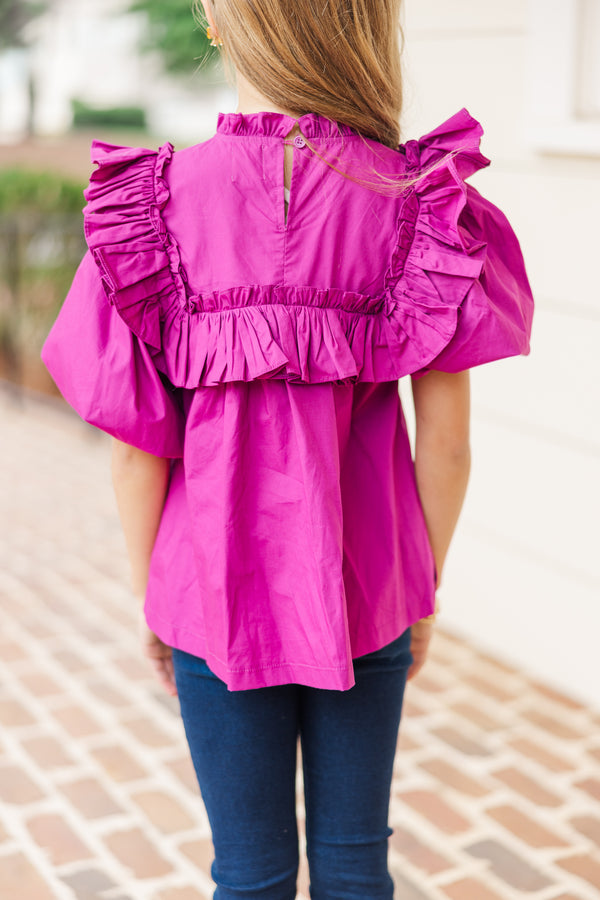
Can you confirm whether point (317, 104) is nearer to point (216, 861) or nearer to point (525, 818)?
point (216, 861)

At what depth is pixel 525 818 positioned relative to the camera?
2285 mm

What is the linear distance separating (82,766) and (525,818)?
1.10 m

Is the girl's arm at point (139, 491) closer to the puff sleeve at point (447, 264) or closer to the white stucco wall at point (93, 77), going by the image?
the puff sleeve at point (447, 264)

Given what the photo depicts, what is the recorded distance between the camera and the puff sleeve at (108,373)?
3.65ft

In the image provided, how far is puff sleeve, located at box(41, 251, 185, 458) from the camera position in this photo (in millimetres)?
1113

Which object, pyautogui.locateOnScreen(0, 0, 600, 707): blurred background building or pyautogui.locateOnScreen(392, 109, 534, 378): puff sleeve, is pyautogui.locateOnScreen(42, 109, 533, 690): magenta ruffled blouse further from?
pyautogui.locateOnScreen(0, 0, 600, 707): blurred background building

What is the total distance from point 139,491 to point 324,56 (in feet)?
1.85

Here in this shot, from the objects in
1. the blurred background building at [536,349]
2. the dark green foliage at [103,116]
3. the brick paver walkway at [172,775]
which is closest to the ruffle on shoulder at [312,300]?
the brick paver walkway at [172,775]

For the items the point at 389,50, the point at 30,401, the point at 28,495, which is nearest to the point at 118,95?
the point at 30,401

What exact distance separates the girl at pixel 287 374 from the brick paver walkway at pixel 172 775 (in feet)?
3.18

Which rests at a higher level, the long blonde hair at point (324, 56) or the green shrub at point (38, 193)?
the long blonde hair at point (324, 56)

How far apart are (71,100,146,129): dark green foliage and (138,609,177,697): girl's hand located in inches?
616

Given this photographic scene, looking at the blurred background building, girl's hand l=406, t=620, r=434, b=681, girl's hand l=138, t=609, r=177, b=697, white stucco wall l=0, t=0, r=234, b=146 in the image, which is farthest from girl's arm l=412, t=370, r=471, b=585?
white stucco wall l=0, t=0, r=234, b=146

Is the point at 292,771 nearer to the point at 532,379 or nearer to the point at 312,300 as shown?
the point at 312,300
